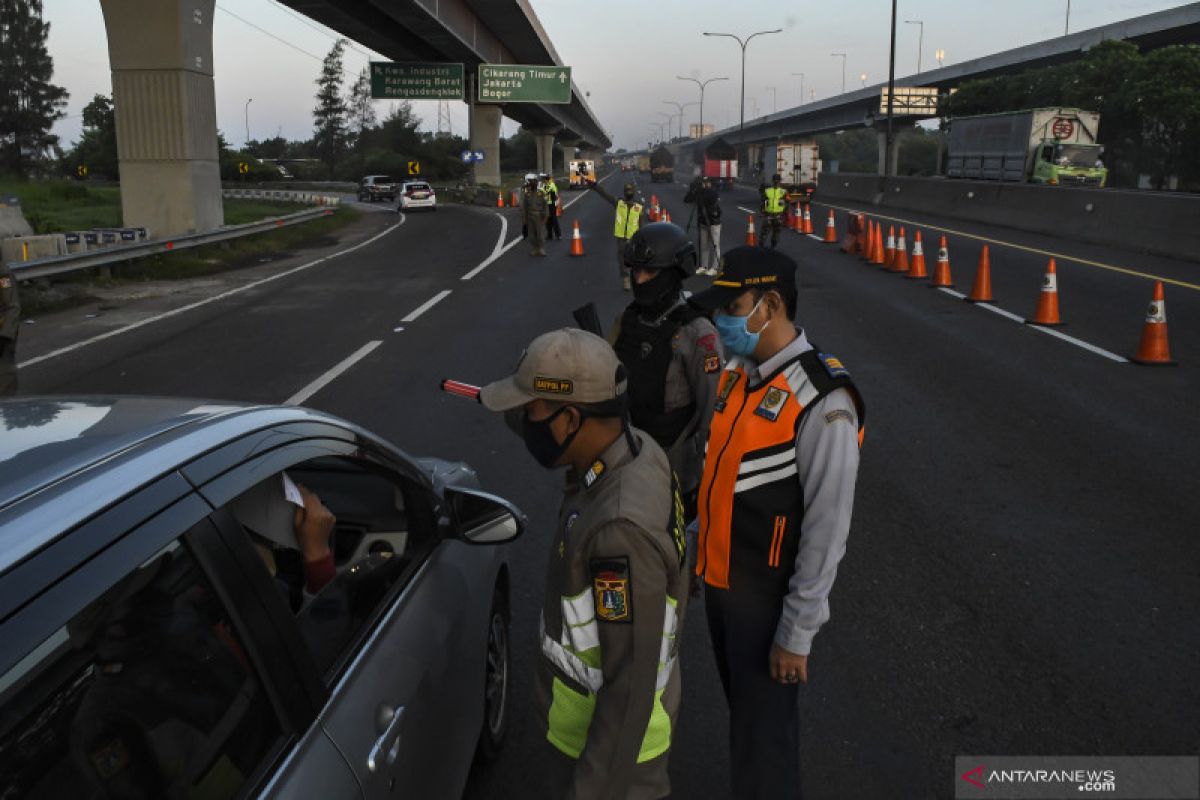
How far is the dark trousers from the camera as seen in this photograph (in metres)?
2.90

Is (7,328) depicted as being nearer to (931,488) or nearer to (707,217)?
(931,488)

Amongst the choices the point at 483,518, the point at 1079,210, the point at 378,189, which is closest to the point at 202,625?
the point at 483,518

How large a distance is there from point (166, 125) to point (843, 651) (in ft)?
71.9

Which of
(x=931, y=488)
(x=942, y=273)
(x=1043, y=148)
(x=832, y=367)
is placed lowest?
(x=931, y=488)

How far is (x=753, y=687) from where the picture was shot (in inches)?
116

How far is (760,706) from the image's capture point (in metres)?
2.92

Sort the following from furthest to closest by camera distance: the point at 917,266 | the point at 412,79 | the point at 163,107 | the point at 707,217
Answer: the point at 412,79, the point at 163,107, the point at 917,266, the point at 707,217

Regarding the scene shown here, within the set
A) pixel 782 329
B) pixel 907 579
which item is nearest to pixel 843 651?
pixel 907 579

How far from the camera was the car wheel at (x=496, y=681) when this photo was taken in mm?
3342

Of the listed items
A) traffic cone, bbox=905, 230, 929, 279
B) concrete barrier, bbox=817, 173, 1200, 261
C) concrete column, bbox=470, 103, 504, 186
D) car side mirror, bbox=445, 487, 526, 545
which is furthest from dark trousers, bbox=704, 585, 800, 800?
concrete column, bbox=470, 103, 504, 186

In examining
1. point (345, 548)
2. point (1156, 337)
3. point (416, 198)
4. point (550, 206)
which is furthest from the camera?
point (416, 198)

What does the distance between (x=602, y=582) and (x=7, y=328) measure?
629cm

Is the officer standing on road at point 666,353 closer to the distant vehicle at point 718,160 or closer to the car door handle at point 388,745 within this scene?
the car door handle at point 388,745

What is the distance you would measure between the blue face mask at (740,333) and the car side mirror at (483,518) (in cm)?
86
